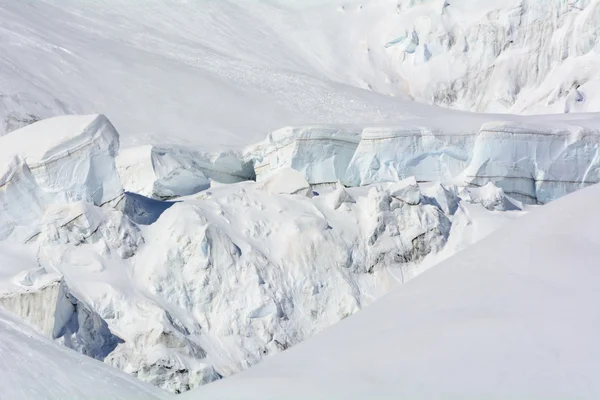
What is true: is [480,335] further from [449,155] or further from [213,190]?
[449,155]

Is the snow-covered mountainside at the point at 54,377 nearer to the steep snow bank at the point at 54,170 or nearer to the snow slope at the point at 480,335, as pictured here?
the snow slope at the point at 480,335

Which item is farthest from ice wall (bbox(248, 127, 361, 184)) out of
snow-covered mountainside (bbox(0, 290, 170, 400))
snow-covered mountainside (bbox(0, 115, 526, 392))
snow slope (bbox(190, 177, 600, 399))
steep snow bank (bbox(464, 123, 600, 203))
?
snow slope (bbox(190, 177, 600, 399))

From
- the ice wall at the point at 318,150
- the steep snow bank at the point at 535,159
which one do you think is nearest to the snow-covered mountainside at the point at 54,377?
the ice wall at the point at 318,150

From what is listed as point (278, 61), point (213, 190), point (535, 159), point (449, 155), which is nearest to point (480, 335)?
point (213, 190)

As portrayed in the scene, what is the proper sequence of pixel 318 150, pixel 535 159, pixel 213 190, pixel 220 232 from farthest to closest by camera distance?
pixel 535 159 → pixel 318 150 → pixel 213 190 → pixel 220 232

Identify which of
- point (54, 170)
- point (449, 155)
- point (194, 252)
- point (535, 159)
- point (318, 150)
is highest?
point (535, 159)

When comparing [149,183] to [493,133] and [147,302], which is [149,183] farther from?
[493,133]
